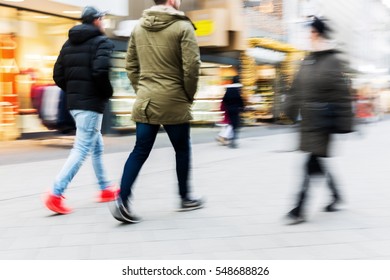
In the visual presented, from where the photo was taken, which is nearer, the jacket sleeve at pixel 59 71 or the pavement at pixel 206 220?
the pavement at pixel 206 220

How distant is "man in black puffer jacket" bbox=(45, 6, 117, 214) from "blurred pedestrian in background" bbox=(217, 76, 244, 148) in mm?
6362

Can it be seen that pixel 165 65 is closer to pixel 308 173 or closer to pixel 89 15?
pixel 89 15

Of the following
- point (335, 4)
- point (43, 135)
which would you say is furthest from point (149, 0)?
point (335, 4)

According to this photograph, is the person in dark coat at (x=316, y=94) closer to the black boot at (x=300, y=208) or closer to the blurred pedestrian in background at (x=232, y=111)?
the black boot at (x=300, y=208)

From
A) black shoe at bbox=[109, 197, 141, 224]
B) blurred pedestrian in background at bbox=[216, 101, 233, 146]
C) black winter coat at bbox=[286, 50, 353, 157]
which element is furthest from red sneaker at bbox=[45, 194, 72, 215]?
blurred pedestrian in background at bbox=[216, 101, 233, 146]

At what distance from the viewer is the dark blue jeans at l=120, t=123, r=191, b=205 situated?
14.1 feet

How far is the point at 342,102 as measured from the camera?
4.25 m

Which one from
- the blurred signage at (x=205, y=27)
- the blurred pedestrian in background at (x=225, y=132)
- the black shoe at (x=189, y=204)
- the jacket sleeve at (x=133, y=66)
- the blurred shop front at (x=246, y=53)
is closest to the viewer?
the jacket sleeve at (x=133, y=66)

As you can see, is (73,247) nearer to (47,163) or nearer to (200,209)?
(200,209)

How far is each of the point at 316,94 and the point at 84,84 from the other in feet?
6.77

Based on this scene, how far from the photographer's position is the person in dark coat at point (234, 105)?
11.1 meters

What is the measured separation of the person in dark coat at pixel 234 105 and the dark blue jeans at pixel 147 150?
6.50 meters

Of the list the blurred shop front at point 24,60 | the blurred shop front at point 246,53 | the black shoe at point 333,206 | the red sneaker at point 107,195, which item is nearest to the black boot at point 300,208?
the black shoe at point 333,206

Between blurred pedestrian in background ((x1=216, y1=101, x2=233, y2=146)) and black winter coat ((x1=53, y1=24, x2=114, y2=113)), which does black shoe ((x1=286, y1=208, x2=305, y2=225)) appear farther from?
blurred pedestrian in background ((x1=216, y1=101, x2=233, y2=146))
